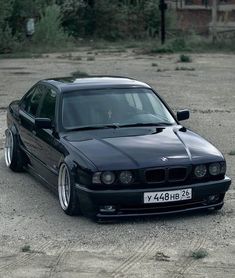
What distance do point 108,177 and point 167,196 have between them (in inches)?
25.4

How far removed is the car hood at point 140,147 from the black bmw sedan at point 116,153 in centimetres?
1

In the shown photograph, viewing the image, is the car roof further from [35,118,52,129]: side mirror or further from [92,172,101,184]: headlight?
[92,172,101,184]: headlight

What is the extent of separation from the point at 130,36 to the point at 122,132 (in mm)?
41634

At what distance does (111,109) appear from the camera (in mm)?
9312

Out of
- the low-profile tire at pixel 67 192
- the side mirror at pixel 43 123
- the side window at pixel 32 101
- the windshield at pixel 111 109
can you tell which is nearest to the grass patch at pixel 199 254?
the low-profile tire at pixel 67 192

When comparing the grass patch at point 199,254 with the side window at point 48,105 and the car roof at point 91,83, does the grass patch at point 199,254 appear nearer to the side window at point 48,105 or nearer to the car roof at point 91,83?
the side window at point 48,105

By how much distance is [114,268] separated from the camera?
662cm

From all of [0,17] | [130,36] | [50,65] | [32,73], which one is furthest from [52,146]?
[130,36]

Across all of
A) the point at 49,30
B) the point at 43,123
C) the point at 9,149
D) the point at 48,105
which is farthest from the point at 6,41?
the point at 43,123

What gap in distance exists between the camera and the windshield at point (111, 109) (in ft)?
Answer: 30.1

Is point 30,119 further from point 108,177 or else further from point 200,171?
point 200,171

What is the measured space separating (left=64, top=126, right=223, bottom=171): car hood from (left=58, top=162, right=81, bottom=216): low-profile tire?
0.31m

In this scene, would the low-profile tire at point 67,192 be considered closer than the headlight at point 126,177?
No

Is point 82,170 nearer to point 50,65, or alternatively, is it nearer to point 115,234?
point 115,234
